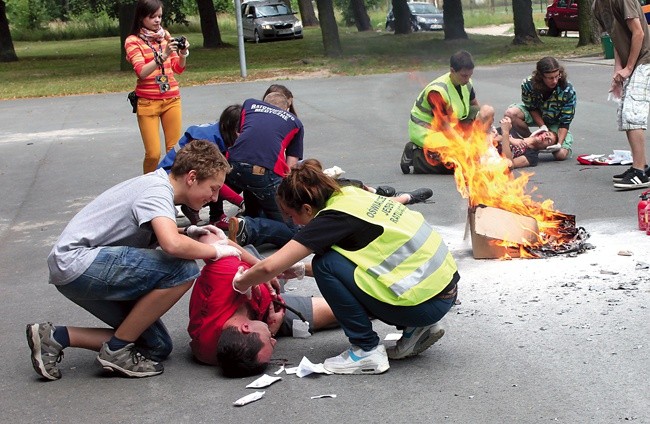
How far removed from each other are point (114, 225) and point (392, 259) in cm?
137

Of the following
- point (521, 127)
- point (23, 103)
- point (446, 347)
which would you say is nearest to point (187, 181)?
point (446, 347)

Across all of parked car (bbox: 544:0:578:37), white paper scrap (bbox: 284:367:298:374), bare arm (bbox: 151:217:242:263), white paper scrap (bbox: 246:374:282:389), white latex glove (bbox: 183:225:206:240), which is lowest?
parked car (bbox: 544:0:578:37)

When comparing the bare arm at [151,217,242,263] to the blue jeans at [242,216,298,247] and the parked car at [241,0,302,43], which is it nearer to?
the blue jeans at [242,216,298,247]

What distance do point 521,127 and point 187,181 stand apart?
667cm

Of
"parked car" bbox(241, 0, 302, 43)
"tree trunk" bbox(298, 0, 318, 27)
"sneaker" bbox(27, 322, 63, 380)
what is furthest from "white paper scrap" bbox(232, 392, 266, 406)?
"tree trunk" bbox(298, 0, 318, 27)

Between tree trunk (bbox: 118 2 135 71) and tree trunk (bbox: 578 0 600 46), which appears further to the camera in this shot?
tree trunk (bbox: 118 2 135 71)

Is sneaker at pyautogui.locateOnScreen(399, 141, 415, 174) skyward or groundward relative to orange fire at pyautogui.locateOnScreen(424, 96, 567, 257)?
groundward

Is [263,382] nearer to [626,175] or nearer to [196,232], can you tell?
[196,232]

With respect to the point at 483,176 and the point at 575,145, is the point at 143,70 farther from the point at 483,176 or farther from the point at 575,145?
the point at 575,145

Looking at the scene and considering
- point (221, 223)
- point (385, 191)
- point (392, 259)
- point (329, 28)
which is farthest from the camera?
point (329, 28)

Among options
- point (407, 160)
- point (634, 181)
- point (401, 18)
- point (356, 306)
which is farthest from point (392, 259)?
point (401, 18)

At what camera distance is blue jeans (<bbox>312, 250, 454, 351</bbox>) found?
14.8 feet

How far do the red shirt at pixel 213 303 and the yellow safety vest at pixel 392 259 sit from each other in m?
0.64

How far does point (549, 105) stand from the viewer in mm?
10406
